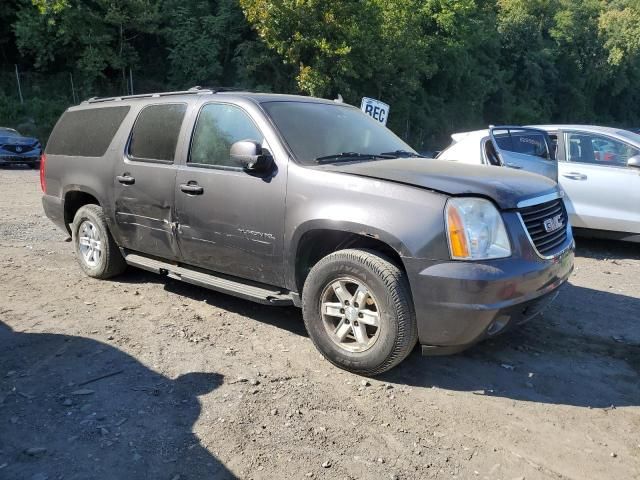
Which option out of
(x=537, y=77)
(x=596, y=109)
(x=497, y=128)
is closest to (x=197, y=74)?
(x=497, y=128)

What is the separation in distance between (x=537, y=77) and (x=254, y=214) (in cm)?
5031

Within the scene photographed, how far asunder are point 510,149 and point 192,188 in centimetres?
517

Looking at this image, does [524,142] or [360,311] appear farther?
[524,142]

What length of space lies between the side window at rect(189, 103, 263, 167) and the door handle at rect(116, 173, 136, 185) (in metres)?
0.77

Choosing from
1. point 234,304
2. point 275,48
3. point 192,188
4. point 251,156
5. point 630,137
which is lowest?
point 234,304

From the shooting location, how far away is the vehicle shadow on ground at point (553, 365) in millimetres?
3785

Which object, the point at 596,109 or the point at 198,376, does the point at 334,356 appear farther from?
the point at 596,109

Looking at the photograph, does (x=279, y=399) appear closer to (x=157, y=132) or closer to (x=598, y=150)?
(x=157, y=132)

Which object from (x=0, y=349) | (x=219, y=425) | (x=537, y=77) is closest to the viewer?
(x=219, y=425)

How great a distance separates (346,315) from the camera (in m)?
3.97

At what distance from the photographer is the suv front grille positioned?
150 inches

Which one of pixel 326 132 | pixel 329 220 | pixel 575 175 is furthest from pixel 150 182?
pixel 575 175

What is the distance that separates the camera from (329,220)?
3.91 meters

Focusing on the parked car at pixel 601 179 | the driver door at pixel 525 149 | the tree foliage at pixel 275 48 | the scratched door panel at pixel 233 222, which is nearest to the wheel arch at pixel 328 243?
the scratched door panel at pixel 233 222
